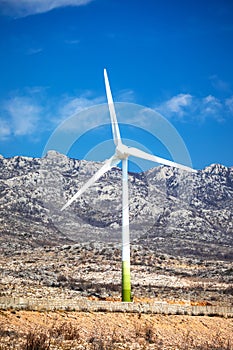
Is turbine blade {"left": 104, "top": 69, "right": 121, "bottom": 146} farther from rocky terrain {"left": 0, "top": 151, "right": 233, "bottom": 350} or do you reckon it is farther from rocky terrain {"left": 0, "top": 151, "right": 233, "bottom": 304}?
rocky terrain {"left": 0, "top": 151, "right": 233, "bottom": 304}

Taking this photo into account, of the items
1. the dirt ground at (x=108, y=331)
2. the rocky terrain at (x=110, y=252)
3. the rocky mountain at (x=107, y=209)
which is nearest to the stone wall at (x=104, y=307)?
the dirt ground at (x=108, y=331)

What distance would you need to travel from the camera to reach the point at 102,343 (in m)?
21.5

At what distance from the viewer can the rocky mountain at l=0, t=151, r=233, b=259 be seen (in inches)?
4102

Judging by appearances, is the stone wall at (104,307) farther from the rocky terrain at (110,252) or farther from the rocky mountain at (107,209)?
the rocky mountain at (107,209)

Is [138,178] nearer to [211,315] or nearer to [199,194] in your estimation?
[199,194]

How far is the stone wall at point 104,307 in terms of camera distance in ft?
86.4

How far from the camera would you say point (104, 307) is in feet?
97.4

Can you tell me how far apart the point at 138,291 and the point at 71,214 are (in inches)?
2560

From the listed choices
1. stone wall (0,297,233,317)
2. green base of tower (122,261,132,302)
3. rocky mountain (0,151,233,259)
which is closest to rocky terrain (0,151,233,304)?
rocky mountain (0,151,233,259)

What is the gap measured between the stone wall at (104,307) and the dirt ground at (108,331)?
55cm

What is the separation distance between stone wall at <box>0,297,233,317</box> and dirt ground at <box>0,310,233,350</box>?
0.55 meters

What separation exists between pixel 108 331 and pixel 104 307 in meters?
3.98

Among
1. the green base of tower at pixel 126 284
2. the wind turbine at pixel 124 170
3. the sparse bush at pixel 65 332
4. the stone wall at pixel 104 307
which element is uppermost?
the wind turbine at pixel 124 170

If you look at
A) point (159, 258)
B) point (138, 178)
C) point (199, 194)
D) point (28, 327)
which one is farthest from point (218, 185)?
point (28, 327)
